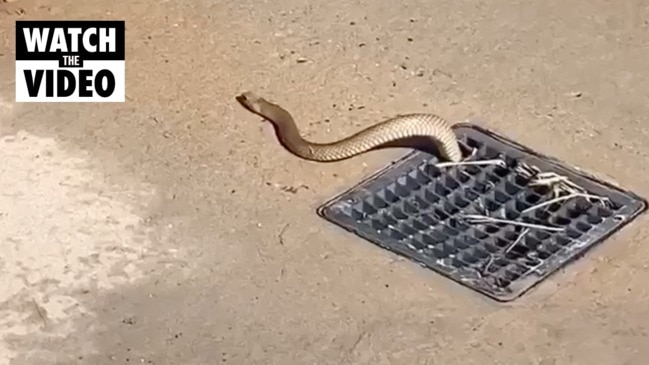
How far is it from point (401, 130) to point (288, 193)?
40 cm

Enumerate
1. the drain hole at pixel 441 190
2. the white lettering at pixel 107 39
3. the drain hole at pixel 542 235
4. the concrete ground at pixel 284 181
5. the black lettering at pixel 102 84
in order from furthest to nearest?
1. the white lettering at pixel 107 39
2. the black lettering at pixel 102 84
3. the drain hole at pixel 441 190
4. the drain hole at pixel 542 235
5. the concrete ground at pixel 284 181

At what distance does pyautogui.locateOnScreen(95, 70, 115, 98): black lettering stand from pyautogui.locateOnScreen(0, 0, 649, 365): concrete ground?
6 centimetres

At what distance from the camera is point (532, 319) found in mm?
3648

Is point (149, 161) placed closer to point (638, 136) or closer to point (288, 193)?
point (288, 193)

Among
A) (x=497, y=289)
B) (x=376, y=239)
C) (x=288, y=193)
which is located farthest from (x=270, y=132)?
(x=497, y=289)

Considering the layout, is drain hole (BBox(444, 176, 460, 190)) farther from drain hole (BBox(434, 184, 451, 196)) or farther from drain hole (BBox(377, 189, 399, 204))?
drain hole (BBox(377, 189, 399, 204))

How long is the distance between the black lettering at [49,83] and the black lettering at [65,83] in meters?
0.02

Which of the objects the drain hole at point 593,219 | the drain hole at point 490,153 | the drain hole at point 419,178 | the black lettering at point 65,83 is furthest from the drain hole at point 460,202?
the black lettering at point 65,83

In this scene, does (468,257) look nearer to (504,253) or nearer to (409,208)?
(504,253)

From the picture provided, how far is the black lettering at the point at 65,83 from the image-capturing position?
15.1ft

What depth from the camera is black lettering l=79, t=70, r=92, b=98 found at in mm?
4598

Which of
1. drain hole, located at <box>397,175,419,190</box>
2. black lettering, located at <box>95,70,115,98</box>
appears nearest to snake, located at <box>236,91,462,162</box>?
drain hole, located at <box>397,175,419,190</box>

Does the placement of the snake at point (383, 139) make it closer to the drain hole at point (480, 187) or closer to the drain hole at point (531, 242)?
the drain hole at point (480, 187)

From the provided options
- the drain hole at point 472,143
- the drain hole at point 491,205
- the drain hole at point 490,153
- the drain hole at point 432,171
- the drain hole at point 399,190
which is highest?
the drain hole at point 472,143
